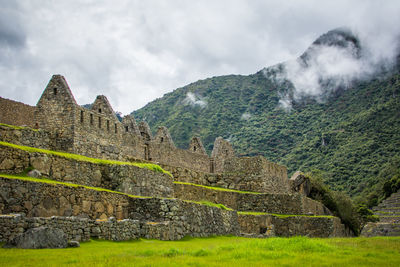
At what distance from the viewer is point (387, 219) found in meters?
39.2

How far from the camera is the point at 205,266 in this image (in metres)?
9.30

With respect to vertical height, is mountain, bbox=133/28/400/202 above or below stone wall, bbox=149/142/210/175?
above

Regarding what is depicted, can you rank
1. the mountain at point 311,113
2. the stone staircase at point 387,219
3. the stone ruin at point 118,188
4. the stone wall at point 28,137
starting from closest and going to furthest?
1. the stone ruin at point 118,188
2. the stone wall at point 28,137
3. the stone staircase at point 387,219
4. the mountain at point 311,113

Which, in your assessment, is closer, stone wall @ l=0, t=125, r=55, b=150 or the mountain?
stone wall @ l=0, t=125, r=55, b=150

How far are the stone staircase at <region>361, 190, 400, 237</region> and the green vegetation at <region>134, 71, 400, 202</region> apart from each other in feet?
8.80

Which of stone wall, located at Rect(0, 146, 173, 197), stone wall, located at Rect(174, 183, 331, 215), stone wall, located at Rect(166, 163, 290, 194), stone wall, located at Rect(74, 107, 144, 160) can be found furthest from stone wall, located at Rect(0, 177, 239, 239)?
stone wall, located at Rect(166, 163, 290, 194)

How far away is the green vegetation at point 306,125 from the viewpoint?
5684cm

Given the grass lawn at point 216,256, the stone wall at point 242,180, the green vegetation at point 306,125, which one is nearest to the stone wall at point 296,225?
the stone wall at point 242,180

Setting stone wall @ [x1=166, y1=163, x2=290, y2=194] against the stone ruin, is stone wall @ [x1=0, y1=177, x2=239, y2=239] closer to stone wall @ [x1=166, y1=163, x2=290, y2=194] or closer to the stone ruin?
the stone ruin

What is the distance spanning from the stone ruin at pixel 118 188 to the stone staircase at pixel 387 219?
197cm

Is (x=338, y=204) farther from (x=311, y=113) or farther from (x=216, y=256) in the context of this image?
(x=311, y=113)

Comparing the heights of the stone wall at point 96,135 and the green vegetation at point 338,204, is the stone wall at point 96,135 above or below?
above

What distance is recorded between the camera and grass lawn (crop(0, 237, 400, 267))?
929cm

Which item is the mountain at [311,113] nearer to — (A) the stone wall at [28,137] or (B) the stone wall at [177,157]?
(B) the stone wall at [177,157]
